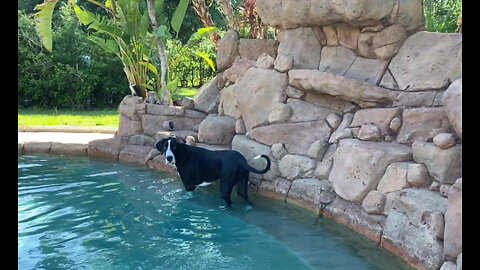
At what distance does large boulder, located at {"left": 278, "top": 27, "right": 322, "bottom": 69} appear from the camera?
23.6 ft

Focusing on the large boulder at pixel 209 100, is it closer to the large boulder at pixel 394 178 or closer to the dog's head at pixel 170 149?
the dog's head at pixel 170 149

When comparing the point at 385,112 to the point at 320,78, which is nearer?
the point at 385,112

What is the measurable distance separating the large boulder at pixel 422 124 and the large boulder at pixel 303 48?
6.50ft

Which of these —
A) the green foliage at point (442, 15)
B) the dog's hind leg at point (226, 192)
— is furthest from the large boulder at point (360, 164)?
the green foliage at point (442, 15)

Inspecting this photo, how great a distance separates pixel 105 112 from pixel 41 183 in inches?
313

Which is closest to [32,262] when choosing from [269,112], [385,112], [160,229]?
[160,229]

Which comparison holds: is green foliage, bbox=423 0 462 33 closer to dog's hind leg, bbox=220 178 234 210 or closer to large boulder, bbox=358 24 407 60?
large boulder, bbox=358 24 407 60

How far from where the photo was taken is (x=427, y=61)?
233 inches

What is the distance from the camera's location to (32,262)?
4.60 meters

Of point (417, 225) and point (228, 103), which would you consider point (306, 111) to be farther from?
point (417, 225)

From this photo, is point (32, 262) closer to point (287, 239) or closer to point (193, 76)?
point (287, 239)

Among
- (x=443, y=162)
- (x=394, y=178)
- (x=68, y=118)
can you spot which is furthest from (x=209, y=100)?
(x=443, y=162)

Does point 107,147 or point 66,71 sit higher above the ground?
point 66,71

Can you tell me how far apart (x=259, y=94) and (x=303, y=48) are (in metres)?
1.00
